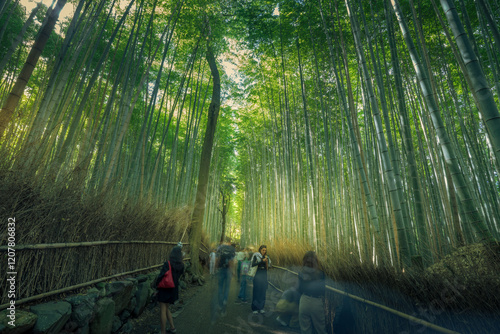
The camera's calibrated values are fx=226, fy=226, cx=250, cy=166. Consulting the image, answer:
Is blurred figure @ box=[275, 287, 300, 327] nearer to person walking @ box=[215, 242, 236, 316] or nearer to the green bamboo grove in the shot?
the green bamboo grove

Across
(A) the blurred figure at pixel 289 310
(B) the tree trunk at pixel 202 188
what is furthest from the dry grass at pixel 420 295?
(B) the tree trunk at pixel 202 188

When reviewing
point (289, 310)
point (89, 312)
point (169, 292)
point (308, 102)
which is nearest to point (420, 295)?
point (289, 310)

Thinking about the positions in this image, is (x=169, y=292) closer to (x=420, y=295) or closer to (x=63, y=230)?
(x=63, y=230)

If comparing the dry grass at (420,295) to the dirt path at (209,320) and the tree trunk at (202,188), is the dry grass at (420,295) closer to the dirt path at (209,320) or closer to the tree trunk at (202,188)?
the dirt path at (209,320)

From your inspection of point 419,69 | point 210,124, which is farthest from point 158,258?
point 419,69

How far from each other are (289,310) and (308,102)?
5446mm

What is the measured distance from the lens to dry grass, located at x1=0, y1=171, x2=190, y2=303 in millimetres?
1704

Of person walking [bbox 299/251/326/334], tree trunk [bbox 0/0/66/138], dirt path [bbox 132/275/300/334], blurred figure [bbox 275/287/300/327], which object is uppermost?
tree trunk [bbox 0/0/66/138]

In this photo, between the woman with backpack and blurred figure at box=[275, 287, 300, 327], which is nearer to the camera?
the woman with backpack

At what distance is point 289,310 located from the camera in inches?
123

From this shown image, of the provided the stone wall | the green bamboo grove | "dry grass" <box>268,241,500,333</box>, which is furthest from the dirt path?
the green bamboo grove

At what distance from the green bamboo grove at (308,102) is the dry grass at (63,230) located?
0.48 feet

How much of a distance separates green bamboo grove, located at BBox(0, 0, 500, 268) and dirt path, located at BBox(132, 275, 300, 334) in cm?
140

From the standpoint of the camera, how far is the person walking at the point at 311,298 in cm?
226
